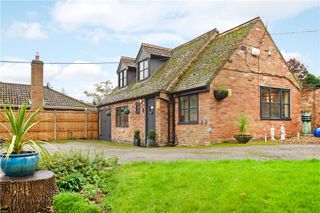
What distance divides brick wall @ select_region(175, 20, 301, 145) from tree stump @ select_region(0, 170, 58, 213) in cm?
873

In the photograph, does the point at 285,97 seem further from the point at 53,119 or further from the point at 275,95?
the point at 53,119

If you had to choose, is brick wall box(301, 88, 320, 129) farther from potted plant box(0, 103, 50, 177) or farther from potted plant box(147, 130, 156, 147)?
potted plant box(0, 103, 50, 177)

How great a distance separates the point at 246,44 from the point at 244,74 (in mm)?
1504

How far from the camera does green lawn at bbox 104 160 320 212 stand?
13.8 feet

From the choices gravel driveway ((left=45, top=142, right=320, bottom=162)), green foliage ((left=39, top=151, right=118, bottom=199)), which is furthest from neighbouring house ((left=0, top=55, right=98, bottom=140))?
green foliage ((left=39, top=151, right=118, bottom=199))

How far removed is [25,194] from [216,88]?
9.78 meters

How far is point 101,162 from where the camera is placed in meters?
7.03

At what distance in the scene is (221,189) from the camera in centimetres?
479

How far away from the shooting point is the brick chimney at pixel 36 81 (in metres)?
22.0

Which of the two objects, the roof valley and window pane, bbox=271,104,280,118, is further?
the roof valley

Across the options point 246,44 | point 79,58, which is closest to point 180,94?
point 246,44

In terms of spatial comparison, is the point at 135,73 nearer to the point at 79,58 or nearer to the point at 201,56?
the point at 79,58

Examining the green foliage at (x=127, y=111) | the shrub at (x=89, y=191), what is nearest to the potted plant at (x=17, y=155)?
the shrub at (x=89, y=191)

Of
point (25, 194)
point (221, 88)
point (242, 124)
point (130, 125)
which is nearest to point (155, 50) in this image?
point (130, 125)
